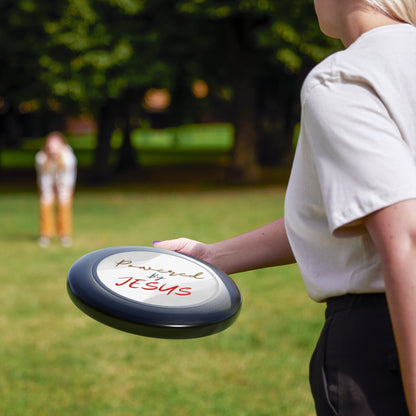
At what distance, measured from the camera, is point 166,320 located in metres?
1.49

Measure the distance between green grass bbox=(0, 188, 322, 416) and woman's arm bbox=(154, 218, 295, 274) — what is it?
2.92m

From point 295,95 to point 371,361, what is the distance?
2867 centimetres

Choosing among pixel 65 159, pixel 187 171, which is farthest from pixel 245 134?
pixel 65 159

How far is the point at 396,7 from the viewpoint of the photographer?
136 centimetres

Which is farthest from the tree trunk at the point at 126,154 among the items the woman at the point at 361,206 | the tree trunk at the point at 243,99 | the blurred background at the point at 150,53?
the woman at the point at 361,206

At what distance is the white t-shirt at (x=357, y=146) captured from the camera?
1.20m

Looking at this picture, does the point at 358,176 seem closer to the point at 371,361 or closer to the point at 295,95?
the point at 371,361

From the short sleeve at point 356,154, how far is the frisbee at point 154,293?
434 millimetres

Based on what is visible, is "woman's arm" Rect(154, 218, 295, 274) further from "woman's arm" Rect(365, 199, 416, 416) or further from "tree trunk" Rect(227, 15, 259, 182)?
"tree trunk" Rect(227, 15, 259, 182)

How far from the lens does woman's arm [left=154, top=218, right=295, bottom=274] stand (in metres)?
1.76

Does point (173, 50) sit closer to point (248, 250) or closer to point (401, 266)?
point (248, 250)

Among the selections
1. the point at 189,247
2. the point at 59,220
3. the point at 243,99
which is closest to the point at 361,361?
the point at 189,247

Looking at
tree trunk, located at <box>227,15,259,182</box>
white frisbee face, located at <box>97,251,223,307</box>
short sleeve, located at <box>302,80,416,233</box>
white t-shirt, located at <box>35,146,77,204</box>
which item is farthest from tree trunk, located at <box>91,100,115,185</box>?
short sleeve, located at <box>302,80,416,233</box>

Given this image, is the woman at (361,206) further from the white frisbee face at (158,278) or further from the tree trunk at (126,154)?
the tree trunk at (126,154)
